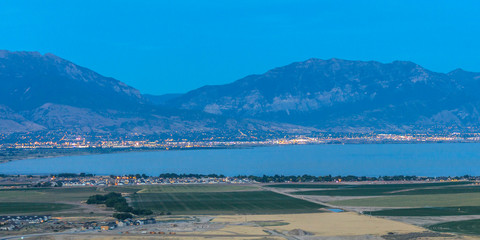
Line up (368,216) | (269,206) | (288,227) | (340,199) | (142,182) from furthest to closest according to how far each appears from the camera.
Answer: (142,182), (340,199), (269,206), (368,216), (288,227)

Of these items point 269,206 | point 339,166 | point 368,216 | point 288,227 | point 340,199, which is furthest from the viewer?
point 339,166

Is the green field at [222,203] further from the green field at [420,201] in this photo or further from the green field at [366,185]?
the green field at [366,185]

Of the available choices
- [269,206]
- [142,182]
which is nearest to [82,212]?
[269,206]

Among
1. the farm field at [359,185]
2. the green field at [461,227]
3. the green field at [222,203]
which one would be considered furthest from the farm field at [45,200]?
the green field at [461,227]

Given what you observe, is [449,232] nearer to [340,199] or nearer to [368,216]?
[368,216]

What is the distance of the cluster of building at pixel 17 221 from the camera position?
64.5m

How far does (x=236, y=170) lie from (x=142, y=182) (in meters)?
39.9

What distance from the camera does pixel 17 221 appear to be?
68.6m

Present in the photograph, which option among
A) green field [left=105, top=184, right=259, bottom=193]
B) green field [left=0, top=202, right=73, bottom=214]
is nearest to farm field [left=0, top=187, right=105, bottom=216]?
green field [left=0, top=202, right=73, bottom=214]

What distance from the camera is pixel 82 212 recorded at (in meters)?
76.8

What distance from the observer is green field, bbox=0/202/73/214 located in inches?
3081

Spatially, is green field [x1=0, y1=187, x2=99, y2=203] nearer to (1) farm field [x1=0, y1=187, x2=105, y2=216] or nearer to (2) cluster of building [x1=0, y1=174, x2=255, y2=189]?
(1) farm field [x1=0, y1=187, x2=105, y2=216]

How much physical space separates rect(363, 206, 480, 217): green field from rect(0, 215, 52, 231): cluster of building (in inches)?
1266

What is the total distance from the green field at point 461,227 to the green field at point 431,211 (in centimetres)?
617
